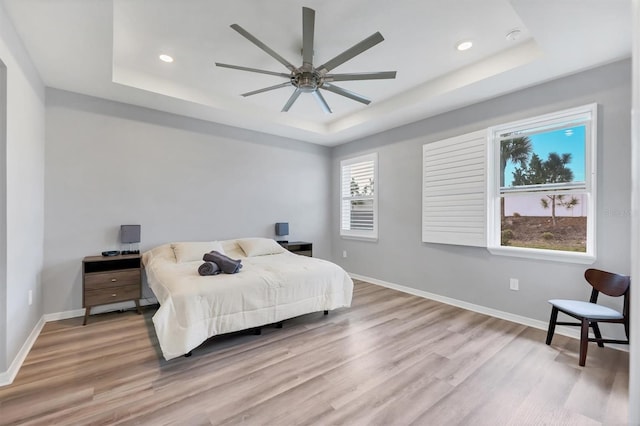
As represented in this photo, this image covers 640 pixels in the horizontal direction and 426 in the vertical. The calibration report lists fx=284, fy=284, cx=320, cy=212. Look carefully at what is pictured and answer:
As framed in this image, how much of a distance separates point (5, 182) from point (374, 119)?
410 cm

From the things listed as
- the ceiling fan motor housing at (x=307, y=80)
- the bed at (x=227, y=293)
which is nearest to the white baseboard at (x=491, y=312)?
the bed at (x=227, y=293)

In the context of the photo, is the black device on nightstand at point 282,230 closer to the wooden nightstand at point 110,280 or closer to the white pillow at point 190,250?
the white pillow at point 190,250

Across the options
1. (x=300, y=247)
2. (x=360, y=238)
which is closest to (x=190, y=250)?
(x=300, y=247)

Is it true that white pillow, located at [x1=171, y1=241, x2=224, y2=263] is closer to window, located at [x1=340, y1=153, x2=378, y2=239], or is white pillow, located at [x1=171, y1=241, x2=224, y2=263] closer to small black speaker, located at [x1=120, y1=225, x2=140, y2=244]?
small black speaker, located at [x1=120, y1=225, x2=140, y2=244]

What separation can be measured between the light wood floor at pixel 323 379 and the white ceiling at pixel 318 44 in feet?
8.94

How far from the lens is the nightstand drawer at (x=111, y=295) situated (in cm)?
318

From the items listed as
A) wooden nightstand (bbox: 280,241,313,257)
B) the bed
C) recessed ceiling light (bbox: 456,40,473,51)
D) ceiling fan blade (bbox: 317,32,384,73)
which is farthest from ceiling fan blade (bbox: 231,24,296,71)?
wooden nightstand (bbox: 280,241,313,257)

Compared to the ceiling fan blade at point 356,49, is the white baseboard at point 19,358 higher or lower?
lower

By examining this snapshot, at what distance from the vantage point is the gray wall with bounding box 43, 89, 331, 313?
336 cm

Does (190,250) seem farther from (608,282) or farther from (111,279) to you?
Result: (608,282)

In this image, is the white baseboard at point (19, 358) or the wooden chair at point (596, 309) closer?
the white baseboard at point (19, 358)

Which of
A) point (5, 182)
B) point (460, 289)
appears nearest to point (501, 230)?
point (460, 289)

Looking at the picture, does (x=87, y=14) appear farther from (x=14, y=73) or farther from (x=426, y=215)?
(x=426, y=215)

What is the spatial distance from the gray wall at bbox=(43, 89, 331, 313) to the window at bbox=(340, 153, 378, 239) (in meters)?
0.85
